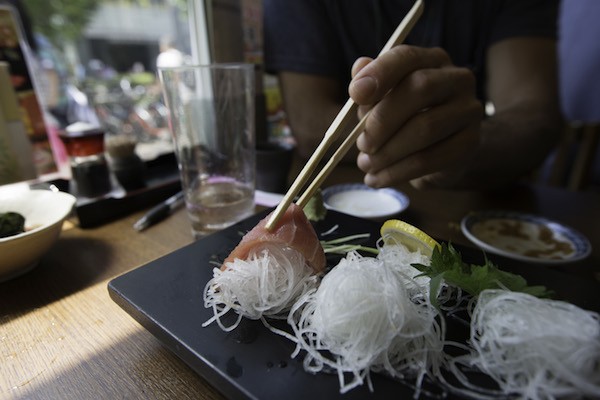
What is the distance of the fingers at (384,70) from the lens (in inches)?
27.4

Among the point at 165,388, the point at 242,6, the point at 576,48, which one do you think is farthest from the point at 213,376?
the point at 576,48

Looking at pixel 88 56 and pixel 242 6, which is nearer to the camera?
pixel 242 6

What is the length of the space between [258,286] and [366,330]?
0.63ft

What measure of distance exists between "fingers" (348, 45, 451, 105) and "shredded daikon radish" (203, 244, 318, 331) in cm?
36

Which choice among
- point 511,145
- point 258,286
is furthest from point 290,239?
point 511,145

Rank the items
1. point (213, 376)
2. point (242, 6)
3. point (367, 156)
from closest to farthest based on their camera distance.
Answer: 1. point (213, 376)
2. point (367, 156)
3. point (242, 6)

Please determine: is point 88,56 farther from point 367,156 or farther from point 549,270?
point 549,270

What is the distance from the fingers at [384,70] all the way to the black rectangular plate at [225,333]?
328 mm

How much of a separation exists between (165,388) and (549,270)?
0.74 m

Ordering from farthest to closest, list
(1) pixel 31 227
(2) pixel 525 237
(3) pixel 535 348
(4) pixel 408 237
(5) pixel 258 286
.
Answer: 1. (2) pixel 525 237
2. (1) pixel 31 227
3. (4) pixel 408 237
4. (5) pixel 258 286
5. (3) pixel 535 348

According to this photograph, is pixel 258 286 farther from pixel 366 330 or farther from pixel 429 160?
pixel 429 160

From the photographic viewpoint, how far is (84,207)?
963mm

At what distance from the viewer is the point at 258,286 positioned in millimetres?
564

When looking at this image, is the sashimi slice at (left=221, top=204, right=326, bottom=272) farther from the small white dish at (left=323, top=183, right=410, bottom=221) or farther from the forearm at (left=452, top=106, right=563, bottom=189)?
the forearm at (left=452, top=106, right=563, bottom=189)
